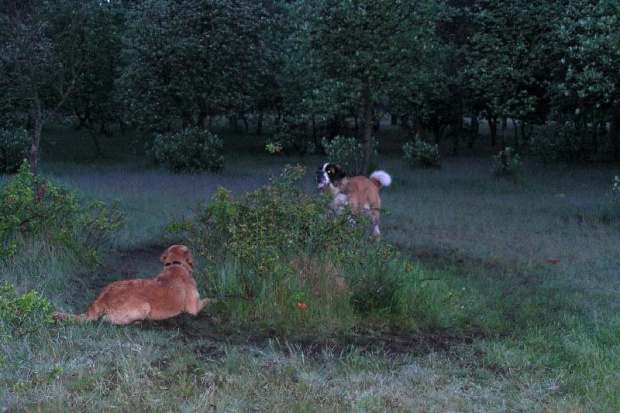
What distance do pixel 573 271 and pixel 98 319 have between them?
17.9ft

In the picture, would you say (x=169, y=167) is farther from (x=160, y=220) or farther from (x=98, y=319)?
(x=98, y=319)

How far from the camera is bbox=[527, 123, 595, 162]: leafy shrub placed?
23.4m

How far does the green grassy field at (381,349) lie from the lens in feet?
14.3

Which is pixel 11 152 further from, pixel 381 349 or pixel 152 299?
pixel 381 349

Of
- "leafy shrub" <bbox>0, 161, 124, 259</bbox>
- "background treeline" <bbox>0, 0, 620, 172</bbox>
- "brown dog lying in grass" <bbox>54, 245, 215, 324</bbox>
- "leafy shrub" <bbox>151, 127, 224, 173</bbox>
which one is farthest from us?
"leafy shrub" <bbox>151, 127, 224, 173</bbox>

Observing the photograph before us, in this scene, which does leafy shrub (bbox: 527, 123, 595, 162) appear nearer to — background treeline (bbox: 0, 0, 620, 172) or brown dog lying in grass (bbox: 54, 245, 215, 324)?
background treeline (bbox: 0, 0, 620, 172)

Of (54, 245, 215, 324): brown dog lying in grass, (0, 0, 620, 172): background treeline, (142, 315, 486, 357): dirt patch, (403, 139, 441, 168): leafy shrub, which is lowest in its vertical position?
(403, 139, 441, 168): leafy shrub

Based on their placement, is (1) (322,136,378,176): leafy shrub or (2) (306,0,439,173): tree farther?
(1) (322,136,378,176): leafy shrub

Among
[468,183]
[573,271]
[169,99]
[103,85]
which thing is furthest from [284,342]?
[103,85]

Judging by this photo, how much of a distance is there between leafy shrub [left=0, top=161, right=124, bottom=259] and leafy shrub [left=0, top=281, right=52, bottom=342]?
179cm

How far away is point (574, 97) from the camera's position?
1950 centimetres

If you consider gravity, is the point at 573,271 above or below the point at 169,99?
below

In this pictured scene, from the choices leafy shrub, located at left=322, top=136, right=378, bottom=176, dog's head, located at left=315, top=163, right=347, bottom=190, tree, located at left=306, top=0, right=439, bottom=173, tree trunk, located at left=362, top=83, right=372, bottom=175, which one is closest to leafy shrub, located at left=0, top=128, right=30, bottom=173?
leafy shrub, located at left=322, top=136, right=378, bottom=176

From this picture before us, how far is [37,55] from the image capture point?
47.6ft
